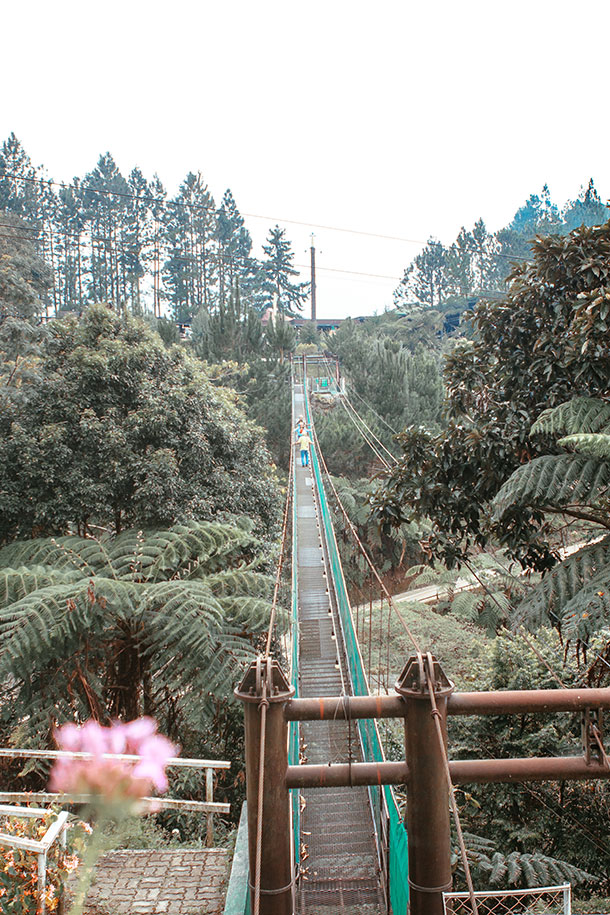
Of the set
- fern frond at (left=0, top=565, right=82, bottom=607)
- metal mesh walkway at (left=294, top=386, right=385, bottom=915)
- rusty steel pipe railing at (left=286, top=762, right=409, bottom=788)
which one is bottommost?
metal mesh walkway at (left=294, top=386, right=385, bottom=915)

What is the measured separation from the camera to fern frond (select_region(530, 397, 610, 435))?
12.6 feet

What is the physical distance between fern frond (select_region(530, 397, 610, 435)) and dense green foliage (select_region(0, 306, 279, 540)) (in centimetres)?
434

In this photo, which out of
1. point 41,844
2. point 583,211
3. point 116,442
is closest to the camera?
point 41,844

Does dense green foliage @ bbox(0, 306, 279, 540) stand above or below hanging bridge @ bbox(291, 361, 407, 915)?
above

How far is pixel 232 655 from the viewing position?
4598 millimetres

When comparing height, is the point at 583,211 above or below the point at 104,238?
above

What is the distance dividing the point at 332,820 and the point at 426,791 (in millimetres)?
2922

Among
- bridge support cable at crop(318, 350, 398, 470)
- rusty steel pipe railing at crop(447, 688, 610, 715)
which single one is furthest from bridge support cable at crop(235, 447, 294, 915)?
bridge support cable at crop(318, 350, 398, 470)

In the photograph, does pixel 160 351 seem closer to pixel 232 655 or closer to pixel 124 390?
pixel 124 390

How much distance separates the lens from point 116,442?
7.41 m

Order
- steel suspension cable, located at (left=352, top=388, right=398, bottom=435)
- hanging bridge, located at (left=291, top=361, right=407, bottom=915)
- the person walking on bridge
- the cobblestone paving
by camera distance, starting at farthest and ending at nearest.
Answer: steel suspension cable, located at (left=352, top=388, right=398, bottom=435) → the person walking on bridge → hanging bridge, located at (left=291, top=361, right=407, bottom=915) → the cobblestone paving

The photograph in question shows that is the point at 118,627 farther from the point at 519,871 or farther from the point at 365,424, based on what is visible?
the point at 365,424

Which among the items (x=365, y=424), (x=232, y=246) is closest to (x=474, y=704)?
(x=365, y=424)

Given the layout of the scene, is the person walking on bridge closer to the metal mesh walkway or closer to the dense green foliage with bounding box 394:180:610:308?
the metal mesh walkway
